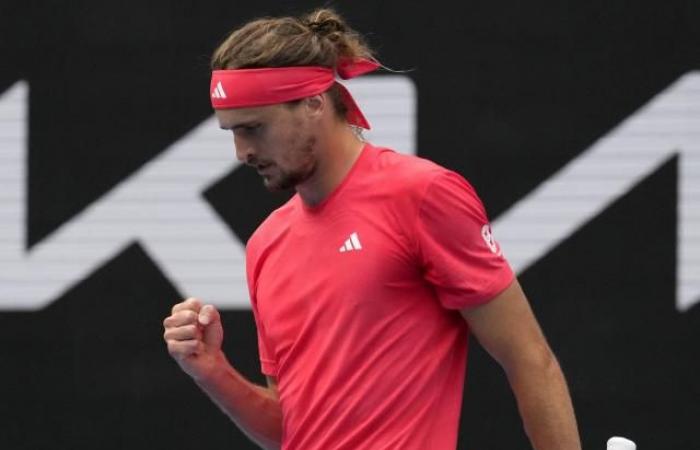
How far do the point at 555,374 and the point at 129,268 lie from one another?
2.39m

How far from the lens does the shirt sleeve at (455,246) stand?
2.38 m

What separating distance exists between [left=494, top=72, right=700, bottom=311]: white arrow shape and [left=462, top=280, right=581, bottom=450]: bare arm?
80.3 inches

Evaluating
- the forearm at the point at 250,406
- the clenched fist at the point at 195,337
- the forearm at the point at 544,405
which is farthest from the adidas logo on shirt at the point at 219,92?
the forearm at the point at 544,405

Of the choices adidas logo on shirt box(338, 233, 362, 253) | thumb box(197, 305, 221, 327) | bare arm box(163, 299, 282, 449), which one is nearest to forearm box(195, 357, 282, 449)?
bare arm box(163, 299, 282, 449)

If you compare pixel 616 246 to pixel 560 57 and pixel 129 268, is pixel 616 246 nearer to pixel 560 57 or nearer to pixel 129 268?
pixel 560 57

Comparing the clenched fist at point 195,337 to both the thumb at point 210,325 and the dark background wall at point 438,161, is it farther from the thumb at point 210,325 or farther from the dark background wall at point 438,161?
the dark background wall at point 438,161

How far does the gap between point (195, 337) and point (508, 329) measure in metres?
0.57

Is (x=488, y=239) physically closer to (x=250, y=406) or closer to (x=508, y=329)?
(x=508, y=329)

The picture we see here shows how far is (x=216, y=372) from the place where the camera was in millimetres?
2643

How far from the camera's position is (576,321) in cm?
445

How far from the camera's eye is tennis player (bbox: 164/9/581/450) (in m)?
2.41

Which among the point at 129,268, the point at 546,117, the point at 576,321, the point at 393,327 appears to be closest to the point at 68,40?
the point at 129,268

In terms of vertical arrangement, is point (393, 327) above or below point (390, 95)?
above

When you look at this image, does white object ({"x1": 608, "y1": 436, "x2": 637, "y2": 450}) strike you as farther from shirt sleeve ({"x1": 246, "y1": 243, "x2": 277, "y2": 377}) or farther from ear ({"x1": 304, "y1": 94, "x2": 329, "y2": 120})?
ear ({"x1": 304, "y1": 94, "x2": 329, "y2": 120})
